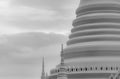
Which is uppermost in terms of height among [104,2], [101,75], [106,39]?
[104,2]

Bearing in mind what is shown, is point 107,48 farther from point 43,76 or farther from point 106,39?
point 43,76

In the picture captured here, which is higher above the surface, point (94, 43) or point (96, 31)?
point (96, 31)

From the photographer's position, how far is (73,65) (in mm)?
61500

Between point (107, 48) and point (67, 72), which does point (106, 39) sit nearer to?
point (107, 48)

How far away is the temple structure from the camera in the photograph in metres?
60.2

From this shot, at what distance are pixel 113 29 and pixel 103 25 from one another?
50.1 inches

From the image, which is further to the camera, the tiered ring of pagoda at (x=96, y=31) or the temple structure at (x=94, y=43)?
the tiered ring of pagoda at (x=96, y=31)

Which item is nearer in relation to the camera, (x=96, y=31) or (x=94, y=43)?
(x=94, y=43)

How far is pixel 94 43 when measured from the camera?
62.8 meters

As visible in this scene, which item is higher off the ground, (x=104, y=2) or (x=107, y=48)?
(x=104, y=2)

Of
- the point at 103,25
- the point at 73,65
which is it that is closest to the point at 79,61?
the point at 73,65

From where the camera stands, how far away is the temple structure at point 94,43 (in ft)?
198

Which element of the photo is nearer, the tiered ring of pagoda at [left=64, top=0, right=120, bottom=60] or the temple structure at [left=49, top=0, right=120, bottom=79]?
the temple structure at [left=49, top=0, right=120, bottom=79]

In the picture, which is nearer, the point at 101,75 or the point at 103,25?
the point at 101,75
